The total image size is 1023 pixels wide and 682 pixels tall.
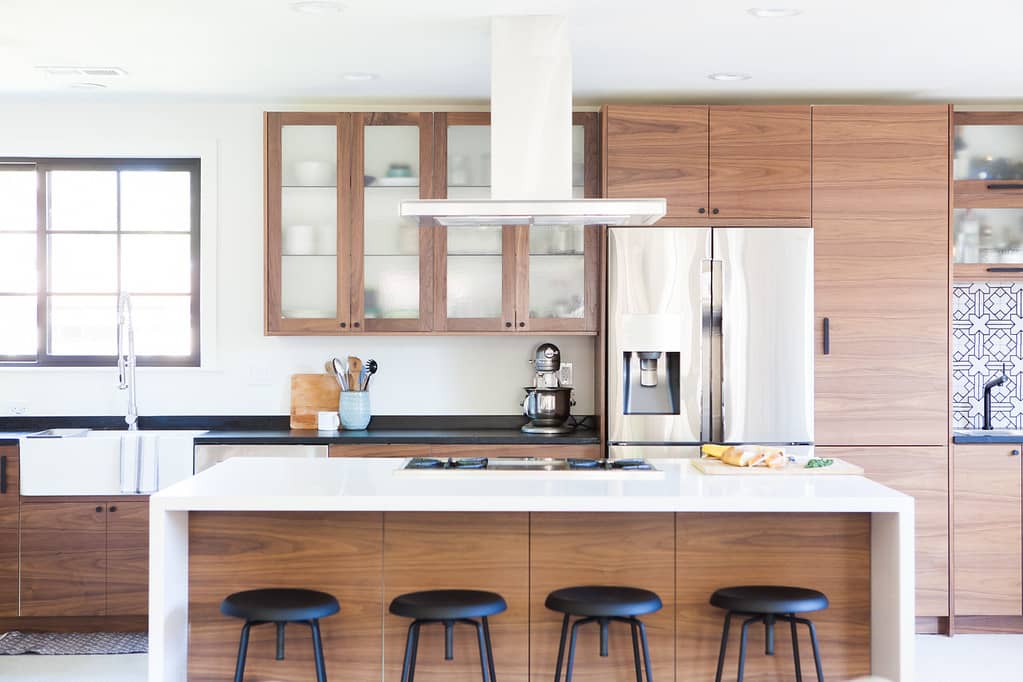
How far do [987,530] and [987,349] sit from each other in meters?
1.04

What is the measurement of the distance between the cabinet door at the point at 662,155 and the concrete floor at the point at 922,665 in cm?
220

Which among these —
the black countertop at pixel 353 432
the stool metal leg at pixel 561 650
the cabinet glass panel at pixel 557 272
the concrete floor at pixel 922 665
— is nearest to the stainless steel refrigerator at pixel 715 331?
the cabinet glass panel at pixel 557 272

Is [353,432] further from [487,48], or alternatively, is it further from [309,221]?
[487,48]

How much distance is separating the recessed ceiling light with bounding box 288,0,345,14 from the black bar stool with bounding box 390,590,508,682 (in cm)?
205

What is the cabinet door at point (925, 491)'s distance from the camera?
4750 mm

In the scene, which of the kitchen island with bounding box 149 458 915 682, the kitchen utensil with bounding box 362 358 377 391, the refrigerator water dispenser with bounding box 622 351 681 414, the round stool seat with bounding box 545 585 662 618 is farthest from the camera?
the kitchen utensil with bounding box 362 358 377 391

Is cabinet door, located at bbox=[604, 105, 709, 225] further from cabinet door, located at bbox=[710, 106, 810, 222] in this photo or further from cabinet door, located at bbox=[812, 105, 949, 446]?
cabinet door, located at bbox=[812, 105, 949, 446]

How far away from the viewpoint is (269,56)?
4.34 metres

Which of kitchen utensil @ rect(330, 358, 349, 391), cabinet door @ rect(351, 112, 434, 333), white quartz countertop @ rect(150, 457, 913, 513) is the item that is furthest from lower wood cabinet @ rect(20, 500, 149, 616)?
white quartz countertop @ rect(150, 457, 913, 513)

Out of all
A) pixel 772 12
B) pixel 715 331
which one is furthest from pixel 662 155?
pixel 772 12

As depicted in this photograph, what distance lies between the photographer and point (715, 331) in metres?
4.70

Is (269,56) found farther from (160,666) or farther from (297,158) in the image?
(160,666)

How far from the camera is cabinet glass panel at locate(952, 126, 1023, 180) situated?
492 cm

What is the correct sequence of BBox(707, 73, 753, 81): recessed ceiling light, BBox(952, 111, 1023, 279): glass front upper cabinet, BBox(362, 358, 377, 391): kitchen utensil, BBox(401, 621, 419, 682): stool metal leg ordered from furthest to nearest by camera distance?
BBox(362, 358, 377, 391): kitchen utensil
BBox(952, 111, 1023, 279): glass front upper cabinet
BBox(707, 73, 753, 81): recessed ceiling light
BBox(401, 621, 419, 682): stool metal leg
